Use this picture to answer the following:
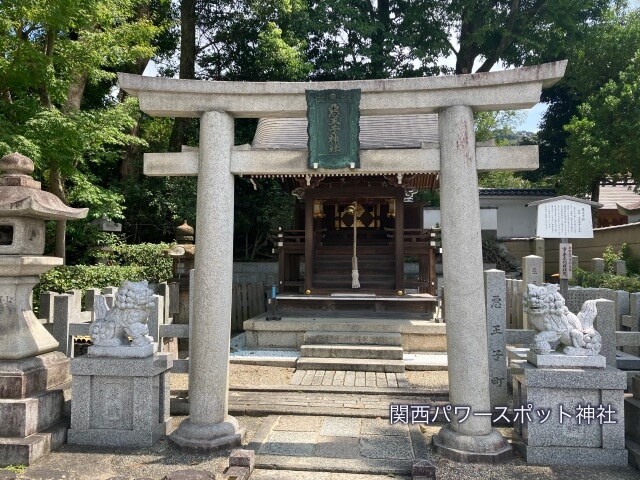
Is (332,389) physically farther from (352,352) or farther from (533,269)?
(533,269)

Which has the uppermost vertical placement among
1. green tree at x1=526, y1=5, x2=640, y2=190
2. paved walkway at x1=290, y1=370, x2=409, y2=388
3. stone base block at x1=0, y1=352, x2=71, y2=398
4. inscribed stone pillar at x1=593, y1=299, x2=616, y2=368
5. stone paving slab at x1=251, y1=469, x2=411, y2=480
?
green tree at x1=526, y1=5, x2=640, y2=190

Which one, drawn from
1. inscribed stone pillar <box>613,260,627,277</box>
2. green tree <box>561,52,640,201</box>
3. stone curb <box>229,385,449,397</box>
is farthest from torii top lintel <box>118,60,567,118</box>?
green tree <box>561,52,640,201</box>

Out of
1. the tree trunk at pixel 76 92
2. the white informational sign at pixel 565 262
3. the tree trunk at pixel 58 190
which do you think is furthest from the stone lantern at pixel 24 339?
the tree trunk at pixel 76 92

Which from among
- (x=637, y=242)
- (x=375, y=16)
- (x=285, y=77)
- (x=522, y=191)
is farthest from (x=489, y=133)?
(x=285, y=77)

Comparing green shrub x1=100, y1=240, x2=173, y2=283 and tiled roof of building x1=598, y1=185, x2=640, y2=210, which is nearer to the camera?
green shrub x1=100, y1=240, x2=173, y2=283

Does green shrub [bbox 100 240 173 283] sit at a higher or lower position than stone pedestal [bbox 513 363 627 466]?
higher

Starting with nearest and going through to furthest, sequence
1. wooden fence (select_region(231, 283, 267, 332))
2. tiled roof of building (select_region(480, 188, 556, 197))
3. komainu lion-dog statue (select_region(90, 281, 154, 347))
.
Answer: komainu lion-dog statue (select_region(90, 281, 154, 347)) < wooden fence (select_region(231, 283, 267, 332)) < tiled roof of building (select_region(480, 188, 556, 197))

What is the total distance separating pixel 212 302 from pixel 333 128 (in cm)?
239

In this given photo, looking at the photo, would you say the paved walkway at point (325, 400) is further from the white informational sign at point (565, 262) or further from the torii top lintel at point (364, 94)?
the torii top lintel at point (364, 94)

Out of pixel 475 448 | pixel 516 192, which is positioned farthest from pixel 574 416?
pixel 516 192

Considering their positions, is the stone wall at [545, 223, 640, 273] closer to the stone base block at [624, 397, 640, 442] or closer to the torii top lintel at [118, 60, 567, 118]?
the stone base block at [624, 397, 640, 442]

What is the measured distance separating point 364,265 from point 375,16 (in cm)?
1565

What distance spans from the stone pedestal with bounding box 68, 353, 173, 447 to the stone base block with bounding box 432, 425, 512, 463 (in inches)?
127

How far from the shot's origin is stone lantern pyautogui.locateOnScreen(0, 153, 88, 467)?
4.59m
